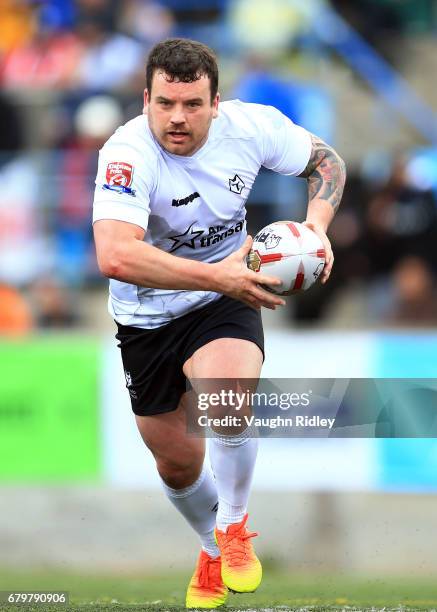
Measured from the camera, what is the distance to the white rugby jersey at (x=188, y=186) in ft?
20.0

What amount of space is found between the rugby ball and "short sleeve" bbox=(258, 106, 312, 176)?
64 centimetres

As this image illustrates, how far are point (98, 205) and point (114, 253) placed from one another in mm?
315

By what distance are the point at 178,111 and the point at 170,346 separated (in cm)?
132

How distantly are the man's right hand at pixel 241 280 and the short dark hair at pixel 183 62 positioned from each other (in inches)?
36.9

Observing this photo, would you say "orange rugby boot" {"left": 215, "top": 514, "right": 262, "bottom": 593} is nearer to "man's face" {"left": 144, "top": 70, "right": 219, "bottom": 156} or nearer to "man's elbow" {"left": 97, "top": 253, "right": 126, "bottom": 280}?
"man's elbow" {"left": 97, "top": 253, "right": 126, "bottom": 280}

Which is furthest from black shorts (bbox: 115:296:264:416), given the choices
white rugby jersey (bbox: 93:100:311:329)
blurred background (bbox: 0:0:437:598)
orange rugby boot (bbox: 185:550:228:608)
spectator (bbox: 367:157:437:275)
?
spectator (bbox: 367:157:437:275)

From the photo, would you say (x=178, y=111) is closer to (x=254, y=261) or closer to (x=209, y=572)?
(x=254, y=261)

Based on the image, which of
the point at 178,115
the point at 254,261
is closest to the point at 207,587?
the point at 254,261

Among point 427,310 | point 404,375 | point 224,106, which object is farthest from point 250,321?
point 427,310

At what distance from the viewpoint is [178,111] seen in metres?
6.06

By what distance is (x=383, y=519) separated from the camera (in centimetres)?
1162

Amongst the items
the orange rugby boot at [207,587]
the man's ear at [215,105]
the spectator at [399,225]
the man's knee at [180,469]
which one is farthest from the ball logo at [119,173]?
the spectator at [399,225]

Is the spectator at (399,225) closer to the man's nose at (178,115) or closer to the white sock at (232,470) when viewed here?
the white sock at (232,470)

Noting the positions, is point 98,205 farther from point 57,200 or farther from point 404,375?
point 57,200
